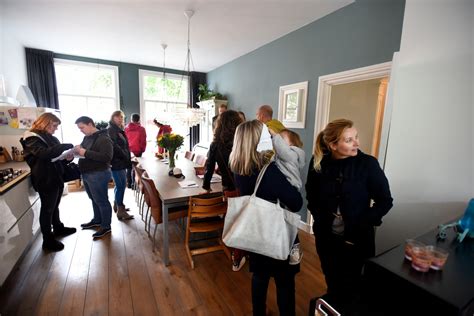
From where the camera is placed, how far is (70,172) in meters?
2.63

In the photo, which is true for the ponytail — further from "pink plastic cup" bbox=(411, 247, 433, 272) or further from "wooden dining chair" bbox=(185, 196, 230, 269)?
"wooden dining chair" bbox=(185, 196, 230, 269)

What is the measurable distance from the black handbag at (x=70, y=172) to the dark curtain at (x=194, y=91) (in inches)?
147

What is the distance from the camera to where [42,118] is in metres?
2.29

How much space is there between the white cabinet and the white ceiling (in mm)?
2233

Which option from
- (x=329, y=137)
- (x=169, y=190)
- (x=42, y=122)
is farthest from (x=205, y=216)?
(x=42, y=122)

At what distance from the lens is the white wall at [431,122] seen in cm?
111

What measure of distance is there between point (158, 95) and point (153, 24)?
2.87 metres

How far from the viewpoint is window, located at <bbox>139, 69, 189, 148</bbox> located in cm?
565

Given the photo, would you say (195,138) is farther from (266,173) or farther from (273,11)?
(266,173)

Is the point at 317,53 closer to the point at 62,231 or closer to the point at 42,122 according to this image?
the point at 42,122

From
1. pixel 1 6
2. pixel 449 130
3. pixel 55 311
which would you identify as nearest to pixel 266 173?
pixel 449 130

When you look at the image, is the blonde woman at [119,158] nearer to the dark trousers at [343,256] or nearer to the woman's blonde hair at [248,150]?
the woman's blonde hair at [248,150]

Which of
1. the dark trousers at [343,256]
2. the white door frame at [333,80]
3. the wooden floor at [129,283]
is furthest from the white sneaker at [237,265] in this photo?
the white door frame at [333,80]

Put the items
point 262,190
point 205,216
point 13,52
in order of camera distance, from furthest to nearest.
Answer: point 13,52 → point 205,216 → point 262,190
